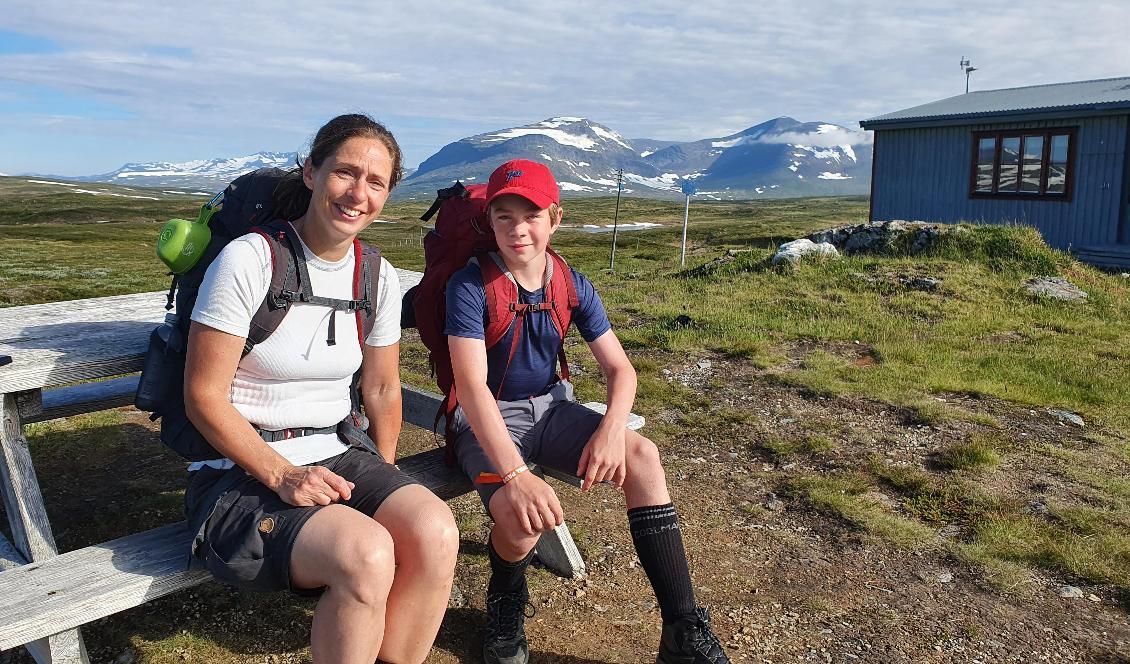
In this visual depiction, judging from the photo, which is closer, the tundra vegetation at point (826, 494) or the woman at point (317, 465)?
the woman at point (317, 465)

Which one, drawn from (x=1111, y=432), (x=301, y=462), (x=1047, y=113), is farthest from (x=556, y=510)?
(x=1047, y=113)

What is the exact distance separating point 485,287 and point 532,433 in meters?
0.69

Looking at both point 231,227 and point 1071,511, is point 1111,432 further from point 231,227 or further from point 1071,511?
point 231,227

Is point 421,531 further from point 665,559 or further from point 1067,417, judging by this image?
point 1067,417

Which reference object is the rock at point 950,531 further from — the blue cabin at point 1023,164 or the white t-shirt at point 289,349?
the blue cabin at point 1023,164

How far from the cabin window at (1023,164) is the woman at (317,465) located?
→ 837 inches

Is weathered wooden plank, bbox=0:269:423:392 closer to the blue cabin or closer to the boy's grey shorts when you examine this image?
the boy's grey shorts

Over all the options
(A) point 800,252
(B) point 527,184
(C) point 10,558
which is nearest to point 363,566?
(B) point 527,184

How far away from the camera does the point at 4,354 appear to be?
3.31 meters

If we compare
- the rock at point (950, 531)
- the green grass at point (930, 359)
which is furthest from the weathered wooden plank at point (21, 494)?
the rock at point (950, 531)

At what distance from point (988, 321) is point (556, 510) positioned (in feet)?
29.6

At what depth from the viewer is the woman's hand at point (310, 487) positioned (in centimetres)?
280

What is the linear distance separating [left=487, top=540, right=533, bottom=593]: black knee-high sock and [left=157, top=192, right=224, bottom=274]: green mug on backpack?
161cm

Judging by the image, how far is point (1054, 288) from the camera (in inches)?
472
